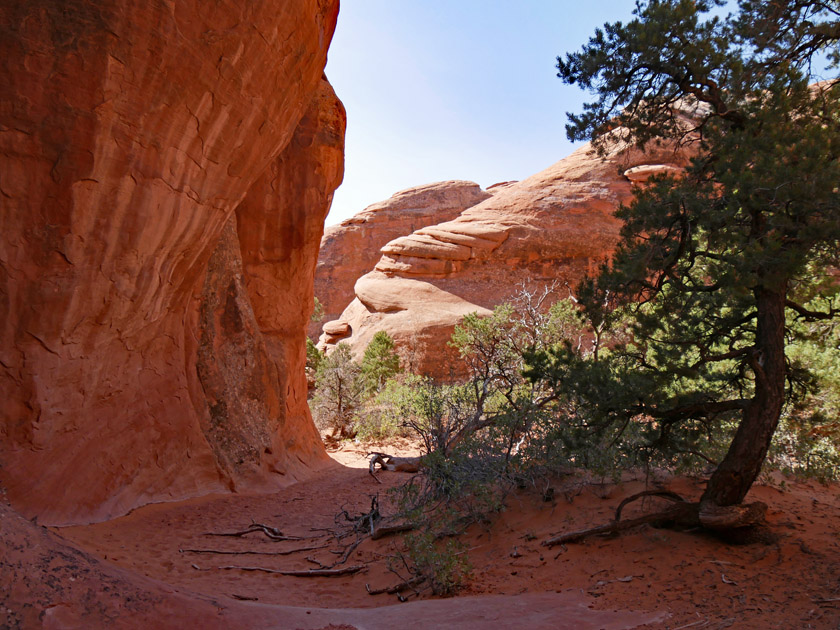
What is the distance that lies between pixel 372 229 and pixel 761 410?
42.2 metres

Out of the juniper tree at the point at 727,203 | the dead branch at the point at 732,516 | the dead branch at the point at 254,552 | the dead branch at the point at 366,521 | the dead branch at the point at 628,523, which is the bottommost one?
the dead branch at the point at 254,552

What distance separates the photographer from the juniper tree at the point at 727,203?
14.1ft

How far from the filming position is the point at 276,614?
4.05 metres

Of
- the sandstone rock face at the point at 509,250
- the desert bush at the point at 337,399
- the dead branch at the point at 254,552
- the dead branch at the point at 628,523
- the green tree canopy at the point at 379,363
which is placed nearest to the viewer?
the dead branch at the point at 628,523

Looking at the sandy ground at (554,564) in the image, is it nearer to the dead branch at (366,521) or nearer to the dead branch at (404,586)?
the dead branch at (404,586)

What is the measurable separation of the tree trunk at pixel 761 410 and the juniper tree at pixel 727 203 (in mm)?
11

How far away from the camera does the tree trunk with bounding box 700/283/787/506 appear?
487cm

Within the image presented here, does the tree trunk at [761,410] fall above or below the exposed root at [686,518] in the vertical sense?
above

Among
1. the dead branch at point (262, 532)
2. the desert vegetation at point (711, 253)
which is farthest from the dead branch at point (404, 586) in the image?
the dead branch at point (262, 532)

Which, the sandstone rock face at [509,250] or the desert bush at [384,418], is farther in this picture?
the sandstone rock face at [509,250]

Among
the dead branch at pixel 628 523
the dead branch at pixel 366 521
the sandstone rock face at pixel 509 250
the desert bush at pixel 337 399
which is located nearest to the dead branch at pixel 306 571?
the dead branch at pixel 366 521

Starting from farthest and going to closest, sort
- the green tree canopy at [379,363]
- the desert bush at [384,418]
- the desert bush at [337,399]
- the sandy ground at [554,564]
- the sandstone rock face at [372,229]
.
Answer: the sandstone rock face at [372,229] < the green tree canopy at [379,363] < the desert bush at [337,399] < the desert bush at [384,418] < the sandy ground at [554,564]

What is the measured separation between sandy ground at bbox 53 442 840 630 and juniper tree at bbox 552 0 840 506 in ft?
2.40

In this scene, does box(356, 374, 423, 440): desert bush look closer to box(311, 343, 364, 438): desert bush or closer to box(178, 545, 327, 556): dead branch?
box(311, 343, 364, 438): desert bush
